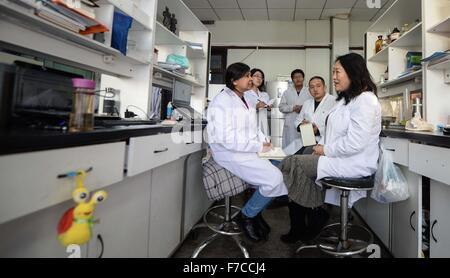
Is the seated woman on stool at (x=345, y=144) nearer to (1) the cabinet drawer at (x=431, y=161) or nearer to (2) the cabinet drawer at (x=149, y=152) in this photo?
(1) the cabinet drawer at (x=431, y=161)

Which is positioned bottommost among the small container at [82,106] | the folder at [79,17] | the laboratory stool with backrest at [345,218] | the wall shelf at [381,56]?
the laboratory stool with backrest at [345,218]

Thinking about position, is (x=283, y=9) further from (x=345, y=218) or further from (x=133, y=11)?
(x=345, y=218)

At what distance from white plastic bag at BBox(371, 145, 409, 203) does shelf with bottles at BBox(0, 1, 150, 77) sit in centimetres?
164

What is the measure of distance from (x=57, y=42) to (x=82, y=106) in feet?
2.02

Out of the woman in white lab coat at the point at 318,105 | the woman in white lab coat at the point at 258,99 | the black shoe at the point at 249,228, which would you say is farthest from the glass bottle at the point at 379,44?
the black shoe at the point at 249,228

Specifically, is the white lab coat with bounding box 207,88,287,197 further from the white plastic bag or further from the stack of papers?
the stack of papers

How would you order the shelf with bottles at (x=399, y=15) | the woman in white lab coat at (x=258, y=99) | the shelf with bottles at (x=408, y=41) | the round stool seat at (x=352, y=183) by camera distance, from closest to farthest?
the round stool seat at (x=352, y=183) < the shelf with bottles at (x=408, y=41) < the shelf with bottles at (x=399, y=15) < the woman in white lab coat at (x=258, y=99)

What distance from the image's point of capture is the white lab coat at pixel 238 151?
56.3 inches

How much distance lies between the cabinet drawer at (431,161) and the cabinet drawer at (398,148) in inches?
2.7

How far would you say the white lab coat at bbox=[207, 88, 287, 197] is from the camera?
4.69 feet

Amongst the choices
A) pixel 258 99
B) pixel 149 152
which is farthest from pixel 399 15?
pixel 149 152
